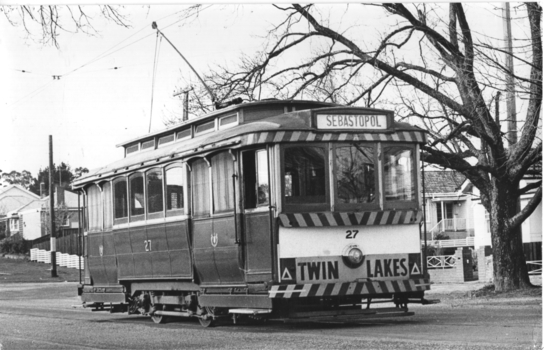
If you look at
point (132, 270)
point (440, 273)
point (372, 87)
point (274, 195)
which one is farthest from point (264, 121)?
point (440, 273)

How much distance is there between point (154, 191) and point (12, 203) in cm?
2965

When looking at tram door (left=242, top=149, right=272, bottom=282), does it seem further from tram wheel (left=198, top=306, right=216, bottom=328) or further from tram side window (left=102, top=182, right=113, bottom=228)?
tram side window (left=102, top=182, right=113, bottom=228)

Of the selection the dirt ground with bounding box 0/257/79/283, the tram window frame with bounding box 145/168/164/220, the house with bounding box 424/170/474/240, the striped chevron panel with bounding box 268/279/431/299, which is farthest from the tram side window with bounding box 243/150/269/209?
the house with bounding box 424/170/474/240

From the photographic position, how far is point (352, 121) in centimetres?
1355

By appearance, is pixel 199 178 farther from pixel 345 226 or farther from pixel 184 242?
pixel 345 226

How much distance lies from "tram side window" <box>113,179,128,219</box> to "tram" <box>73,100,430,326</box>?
2.33 m

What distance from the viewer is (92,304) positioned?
758 inches

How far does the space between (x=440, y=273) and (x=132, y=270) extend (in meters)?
15.5

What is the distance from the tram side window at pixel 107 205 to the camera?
1814 centimetres

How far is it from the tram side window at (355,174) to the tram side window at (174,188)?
312 cm

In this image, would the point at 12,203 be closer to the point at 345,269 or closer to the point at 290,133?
the point at 290,133

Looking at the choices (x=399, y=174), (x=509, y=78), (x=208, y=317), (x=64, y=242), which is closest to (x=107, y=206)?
(x=208, y=317)

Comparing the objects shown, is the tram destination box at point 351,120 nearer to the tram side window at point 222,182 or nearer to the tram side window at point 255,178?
the tram side window at point 255,178

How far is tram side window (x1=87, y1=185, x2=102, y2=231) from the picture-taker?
61.5 feet
